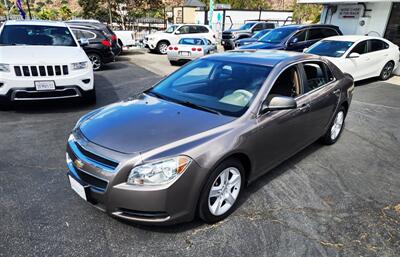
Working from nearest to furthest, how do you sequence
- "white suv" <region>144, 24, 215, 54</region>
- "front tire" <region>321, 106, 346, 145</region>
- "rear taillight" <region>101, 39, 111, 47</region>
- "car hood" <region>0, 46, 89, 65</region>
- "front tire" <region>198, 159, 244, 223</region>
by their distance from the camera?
"front tire" <region>198, 159, 244, 223</region> < "front tire" <region>321, 106, 346, 145</region> < "car hood" <region>0, 46, 89, 65</region> < "rear taillight" <region>101, 39, 111, 47</region> < "white suv" <region>144, 24, 215, 54</region>

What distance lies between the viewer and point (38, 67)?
5.31 meters

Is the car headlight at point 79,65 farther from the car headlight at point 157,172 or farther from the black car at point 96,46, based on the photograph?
the black car at point 96,46

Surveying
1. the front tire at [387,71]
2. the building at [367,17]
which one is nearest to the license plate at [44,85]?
the front tire at [387,71]

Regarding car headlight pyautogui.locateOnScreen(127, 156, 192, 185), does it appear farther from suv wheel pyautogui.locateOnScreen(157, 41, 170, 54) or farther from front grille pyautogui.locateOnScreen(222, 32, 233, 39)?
front grille pyautogui.locateOnScreen(222, 32, 233, 39)

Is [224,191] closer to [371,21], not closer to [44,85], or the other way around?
[44,85]

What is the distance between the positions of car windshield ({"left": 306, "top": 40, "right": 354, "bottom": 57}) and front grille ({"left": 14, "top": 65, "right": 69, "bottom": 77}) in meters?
7.52

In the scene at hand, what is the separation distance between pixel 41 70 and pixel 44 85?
0.28 m

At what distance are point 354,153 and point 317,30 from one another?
29.3 ft

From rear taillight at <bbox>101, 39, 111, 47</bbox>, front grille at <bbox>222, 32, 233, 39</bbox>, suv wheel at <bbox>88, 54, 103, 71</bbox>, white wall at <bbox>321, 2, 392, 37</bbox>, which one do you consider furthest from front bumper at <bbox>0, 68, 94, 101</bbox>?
front grille at <bbox>222, 32, 233, 39</bbox>

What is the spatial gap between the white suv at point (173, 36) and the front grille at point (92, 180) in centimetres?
1515

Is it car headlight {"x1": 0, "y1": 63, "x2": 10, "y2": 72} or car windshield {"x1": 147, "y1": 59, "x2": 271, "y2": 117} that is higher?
car windshield {"x1": 147, "y1": 59, "x2": 271, "y2": 117}

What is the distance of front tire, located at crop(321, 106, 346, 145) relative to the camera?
466 cm

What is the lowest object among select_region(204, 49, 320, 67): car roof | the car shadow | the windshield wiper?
the car shadow

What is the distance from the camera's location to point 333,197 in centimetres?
341
